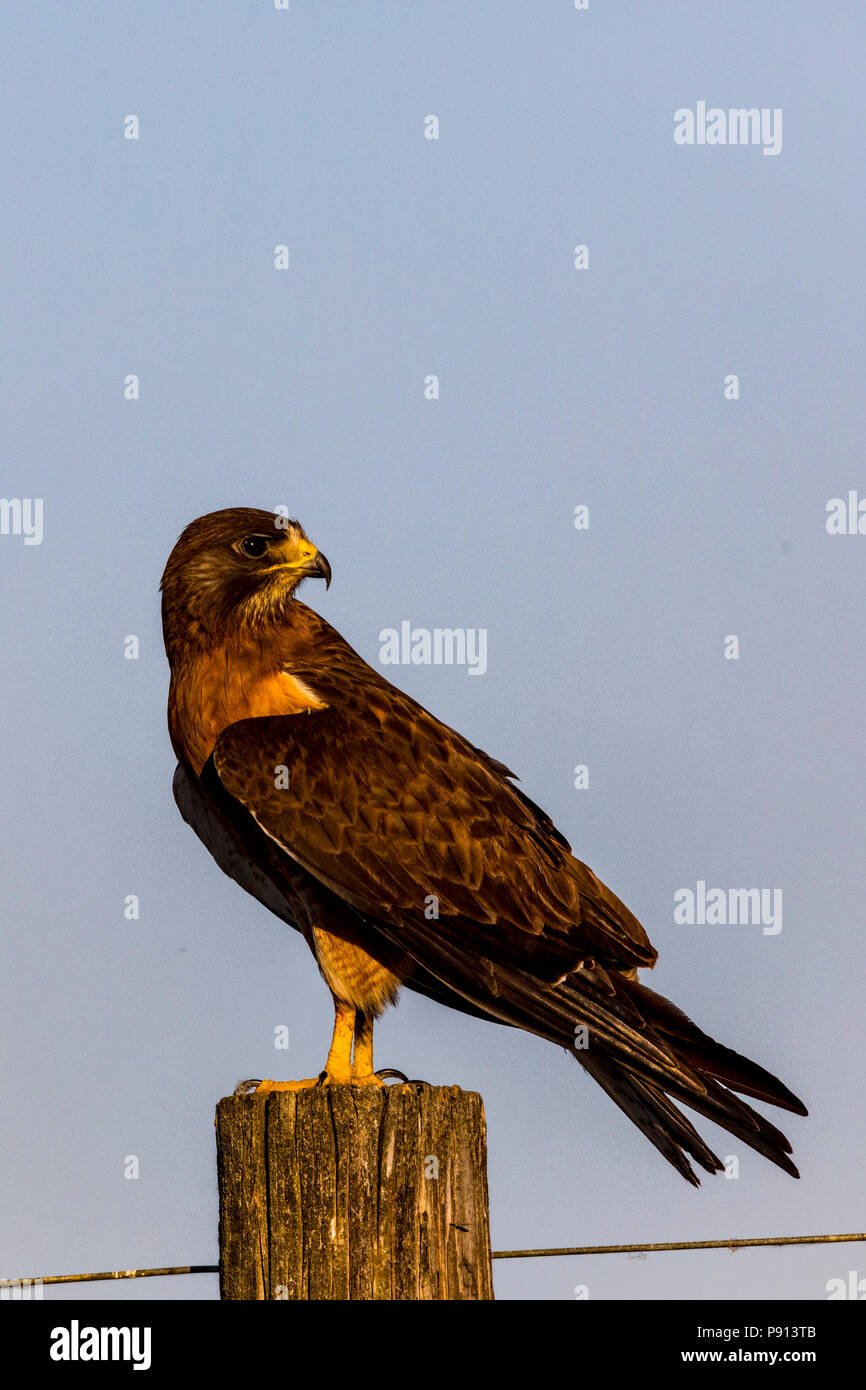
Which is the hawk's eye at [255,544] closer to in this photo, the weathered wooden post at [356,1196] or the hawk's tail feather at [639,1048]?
the hawk's tail feather at [639,1048]

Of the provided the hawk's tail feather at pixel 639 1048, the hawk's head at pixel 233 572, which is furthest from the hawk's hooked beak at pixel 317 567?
the hawk's tail feather at pixel 639 1048

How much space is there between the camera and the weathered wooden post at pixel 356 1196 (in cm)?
391

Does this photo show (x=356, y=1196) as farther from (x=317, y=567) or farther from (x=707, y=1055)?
(x=317, y=567)

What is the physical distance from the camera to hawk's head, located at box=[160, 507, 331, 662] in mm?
6387

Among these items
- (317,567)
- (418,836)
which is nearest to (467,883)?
(418,836)

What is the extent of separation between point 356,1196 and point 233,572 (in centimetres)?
302

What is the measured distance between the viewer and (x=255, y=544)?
6.45 m

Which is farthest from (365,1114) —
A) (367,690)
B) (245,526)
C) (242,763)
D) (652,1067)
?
(245,526)

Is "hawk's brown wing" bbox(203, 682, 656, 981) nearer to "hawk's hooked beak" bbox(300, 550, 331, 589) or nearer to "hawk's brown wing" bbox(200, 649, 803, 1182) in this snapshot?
"hawk's brown wing" bbox(200, 649, 803, 1182)

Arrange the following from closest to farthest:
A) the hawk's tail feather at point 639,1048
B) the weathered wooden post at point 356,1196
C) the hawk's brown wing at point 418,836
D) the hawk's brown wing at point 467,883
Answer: the weathered wooden post at point 356,1196 < the hawk's tail feather at point 639,1048 < the hawk's brown wing at point 467,883 < the hawk's brown wing at point 418,836
